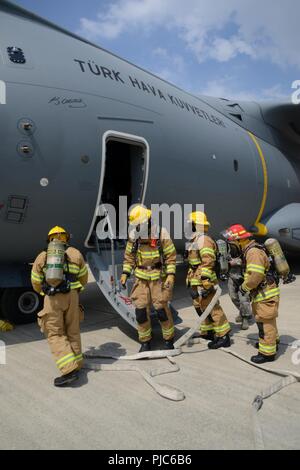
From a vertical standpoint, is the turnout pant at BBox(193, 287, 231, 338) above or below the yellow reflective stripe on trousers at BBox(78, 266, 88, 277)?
below

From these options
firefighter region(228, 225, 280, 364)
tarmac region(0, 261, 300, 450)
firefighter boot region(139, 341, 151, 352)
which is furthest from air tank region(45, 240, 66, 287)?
firefighter region(228, 225, 280, 364)

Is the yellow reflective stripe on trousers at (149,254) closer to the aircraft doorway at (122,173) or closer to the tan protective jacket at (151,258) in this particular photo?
the tan protective jacket at (151,258)

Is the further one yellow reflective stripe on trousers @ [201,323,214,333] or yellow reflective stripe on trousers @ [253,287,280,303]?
yellow reflective stripe on trousers @ [201,323,214,333]

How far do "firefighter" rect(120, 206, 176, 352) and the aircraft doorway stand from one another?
123 centimetres

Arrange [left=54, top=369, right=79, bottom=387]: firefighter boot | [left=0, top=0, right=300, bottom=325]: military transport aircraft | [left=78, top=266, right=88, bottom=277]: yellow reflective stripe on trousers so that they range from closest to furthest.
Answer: [left=54, top=369, right=79, bottom=387]: firefighter boot
[left=78, top=266, right=88, bottom=277]: yellow reflective stripe on trousers
[left=0, top=0, right=300, bottom=325]: military transport aircraft

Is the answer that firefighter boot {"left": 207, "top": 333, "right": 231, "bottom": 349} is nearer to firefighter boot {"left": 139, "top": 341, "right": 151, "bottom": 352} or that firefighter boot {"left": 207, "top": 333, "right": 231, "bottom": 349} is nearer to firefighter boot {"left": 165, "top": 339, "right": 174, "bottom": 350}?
firefighter boot {"left": 165, "top": 339, "right": 174, "bottom": 350}

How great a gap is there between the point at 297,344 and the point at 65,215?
3620 millimetres

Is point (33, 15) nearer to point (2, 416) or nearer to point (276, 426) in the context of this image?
point (2, 416)

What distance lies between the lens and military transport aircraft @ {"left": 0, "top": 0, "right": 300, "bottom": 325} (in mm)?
5285

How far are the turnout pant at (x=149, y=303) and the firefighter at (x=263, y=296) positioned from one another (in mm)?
1020

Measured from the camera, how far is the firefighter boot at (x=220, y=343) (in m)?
5.13

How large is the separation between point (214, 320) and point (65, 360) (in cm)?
208

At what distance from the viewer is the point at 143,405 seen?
139 inches

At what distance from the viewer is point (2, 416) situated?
3352mm
